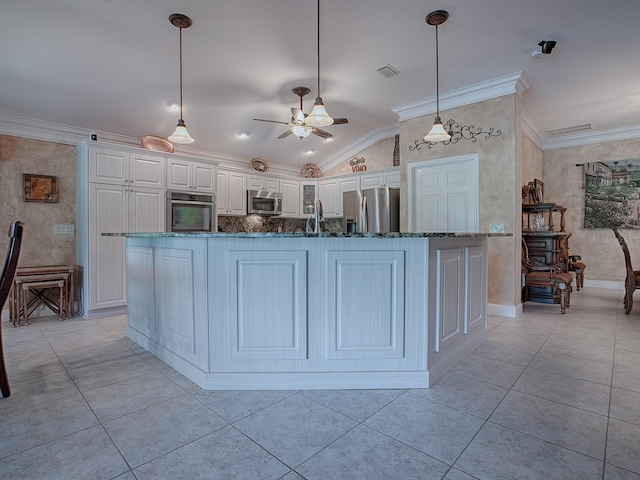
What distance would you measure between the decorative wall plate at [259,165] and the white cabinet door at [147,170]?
189cm

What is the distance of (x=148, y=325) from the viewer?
283 cm

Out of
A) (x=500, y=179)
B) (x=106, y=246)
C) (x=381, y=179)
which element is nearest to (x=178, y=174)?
(x=106, y=246)

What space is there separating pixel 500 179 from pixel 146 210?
4617mm

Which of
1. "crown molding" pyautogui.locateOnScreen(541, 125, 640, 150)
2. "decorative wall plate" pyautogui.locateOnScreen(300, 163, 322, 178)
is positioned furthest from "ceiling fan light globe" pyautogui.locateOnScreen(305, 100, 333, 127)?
"crown molding" pyautogui.locateOnScreen(541, 125, 640, 150)

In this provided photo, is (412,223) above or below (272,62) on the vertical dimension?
below

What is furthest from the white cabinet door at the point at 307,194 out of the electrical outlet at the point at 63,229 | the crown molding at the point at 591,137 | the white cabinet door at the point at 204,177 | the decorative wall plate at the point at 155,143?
the crown molding at the point at 591,137

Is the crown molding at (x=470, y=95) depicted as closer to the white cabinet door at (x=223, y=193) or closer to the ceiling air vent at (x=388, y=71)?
the ceiling air vent at (x=388, y=71)

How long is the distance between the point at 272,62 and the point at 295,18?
0.74 metres

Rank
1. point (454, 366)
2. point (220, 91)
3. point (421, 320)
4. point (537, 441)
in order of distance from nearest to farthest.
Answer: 1. point (537, 441)
2. point (421, 320)
3. point (454, 366)
4. point (220, 91)

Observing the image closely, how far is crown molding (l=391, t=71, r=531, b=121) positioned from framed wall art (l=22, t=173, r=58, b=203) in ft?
15.6

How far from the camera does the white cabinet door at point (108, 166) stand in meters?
4.08

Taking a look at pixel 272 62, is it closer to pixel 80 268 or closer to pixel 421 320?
pixel 421 320

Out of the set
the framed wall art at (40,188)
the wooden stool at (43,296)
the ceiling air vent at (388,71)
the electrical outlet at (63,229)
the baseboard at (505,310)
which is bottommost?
the baseboard at (505,310)

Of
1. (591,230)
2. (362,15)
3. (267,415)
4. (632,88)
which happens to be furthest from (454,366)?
(591,230)
